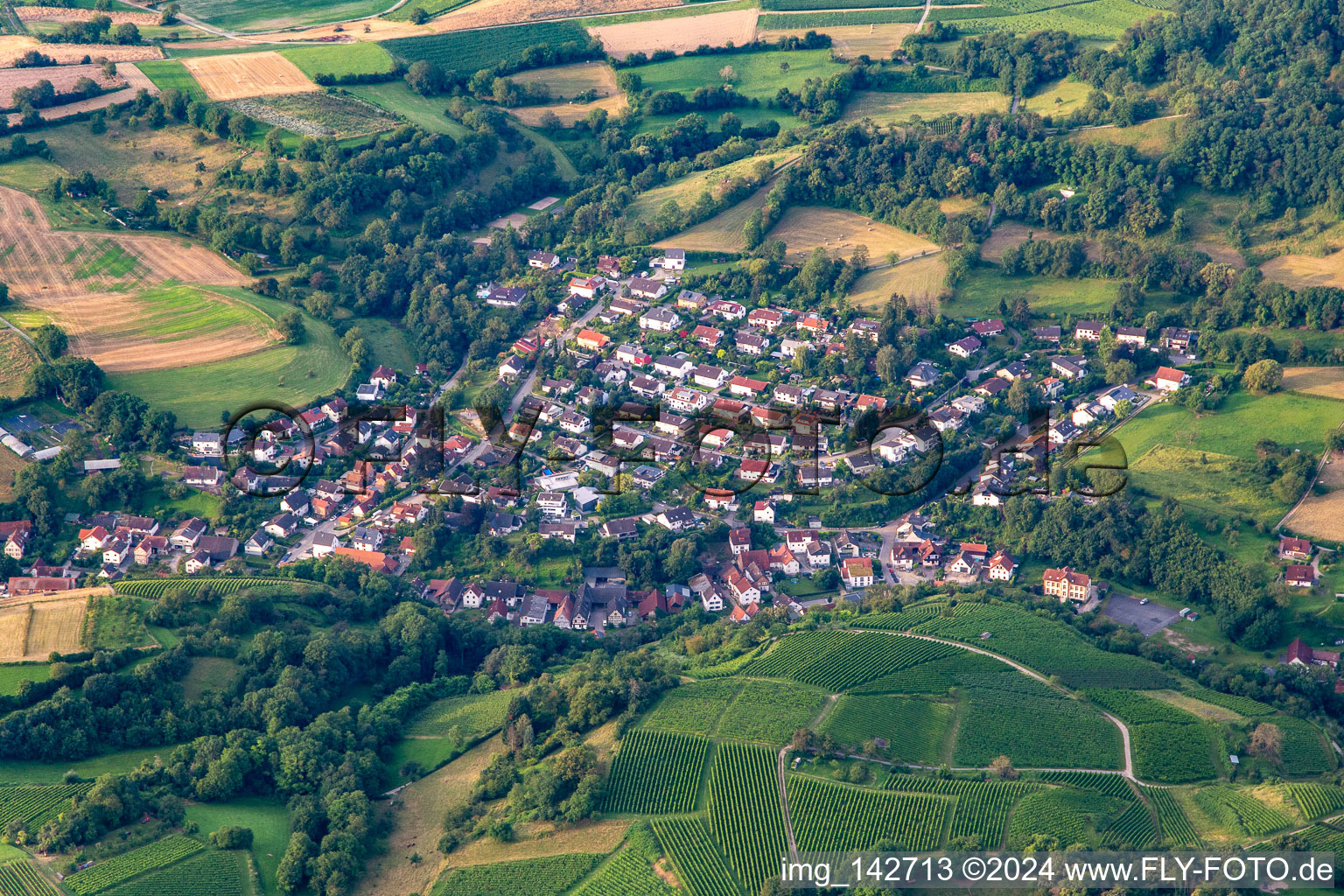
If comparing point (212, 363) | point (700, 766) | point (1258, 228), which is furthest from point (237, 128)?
point (1258, 228)

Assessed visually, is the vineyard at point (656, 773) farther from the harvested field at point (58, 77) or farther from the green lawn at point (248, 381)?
the harvested field at point (58, 77)

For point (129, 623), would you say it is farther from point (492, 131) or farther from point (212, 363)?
point (492, 131)

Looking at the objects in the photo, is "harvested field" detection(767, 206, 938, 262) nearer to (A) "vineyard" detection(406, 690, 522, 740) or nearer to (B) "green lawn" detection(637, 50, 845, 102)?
(B) "green lawn" detection(637, 50, 845, 102)

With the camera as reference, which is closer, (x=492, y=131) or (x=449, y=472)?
Answer: (x=449, y=472)

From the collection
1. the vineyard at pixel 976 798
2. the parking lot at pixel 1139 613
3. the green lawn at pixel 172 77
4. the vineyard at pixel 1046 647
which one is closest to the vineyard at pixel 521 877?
the vineyard at pixel 976 798

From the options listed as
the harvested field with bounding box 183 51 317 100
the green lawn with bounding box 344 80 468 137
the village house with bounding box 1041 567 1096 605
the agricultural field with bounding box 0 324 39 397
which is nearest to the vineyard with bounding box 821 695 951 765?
the village house with bounding box 1041 567 1096 605

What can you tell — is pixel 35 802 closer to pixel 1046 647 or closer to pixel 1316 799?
pixel 1046 647
